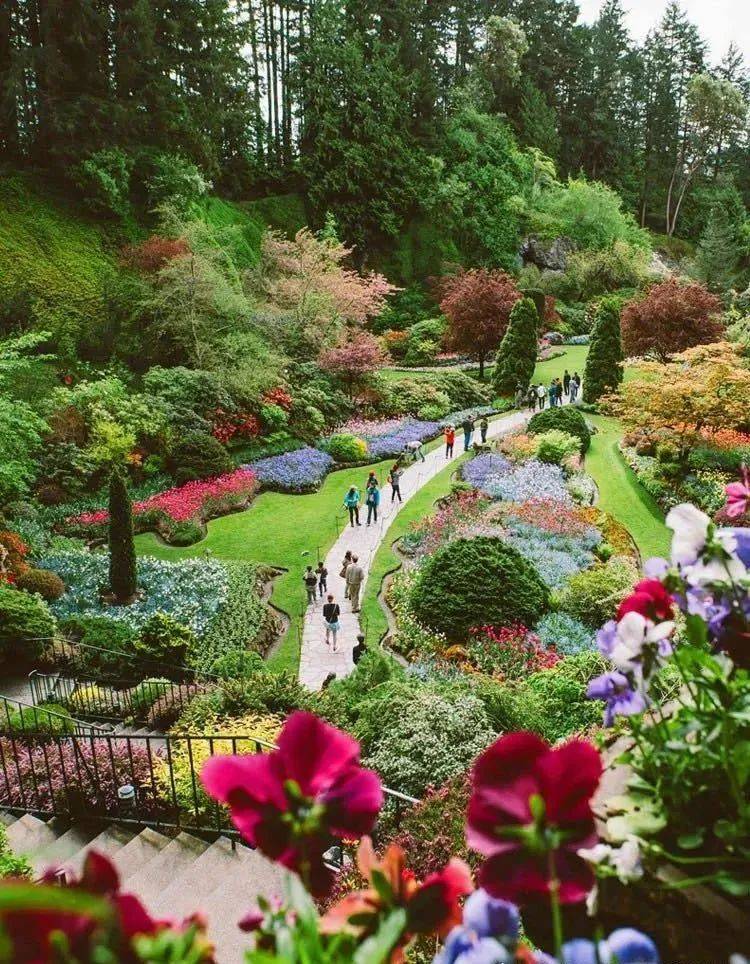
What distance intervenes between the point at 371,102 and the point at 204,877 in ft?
140

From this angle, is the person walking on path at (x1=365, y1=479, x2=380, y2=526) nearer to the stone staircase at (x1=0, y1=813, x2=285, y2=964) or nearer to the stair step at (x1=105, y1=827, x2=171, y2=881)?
the stone staircase at (x1=0, y1=813, x2=285, y2=964)

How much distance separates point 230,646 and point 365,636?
252cm

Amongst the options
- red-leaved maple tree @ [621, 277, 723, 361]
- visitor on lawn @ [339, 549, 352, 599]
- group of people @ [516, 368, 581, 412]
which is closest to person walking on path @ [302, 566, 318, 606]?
visitor on lawn @ [339, 549, 352, 599]

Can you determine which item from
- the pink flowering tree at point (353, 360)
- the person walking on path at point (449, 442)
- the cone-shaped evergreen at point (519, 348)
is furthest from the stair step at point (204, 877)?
the cone-shaped evergreen at point (519, 348)

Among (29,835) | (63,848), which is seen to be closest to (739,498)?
(63,848)

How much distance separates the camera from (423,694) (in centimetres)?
865

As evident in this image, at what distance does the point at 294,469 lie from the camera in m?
22.1

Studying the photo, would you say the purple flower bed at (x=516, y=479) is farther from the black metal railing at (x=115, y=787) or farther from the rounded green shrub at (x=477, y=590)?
the black metal railing at (x=115, y=787)

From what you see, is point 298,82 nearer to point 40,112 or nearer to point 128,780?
point 40,112

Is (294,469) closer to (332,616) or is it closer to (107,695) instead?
(332,616)

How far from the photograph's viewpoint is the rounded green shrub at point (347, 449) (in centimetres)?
2373

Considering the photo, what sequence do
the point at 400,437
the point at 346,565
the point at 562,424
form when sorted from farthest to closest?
the point at 400,437, the point at 562,424, the point at 346,565

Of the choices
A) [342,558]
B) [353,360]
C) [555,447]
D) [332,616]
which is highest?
[353,360]

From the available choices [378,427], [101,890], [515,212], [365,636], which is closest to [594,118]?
[515,212]
